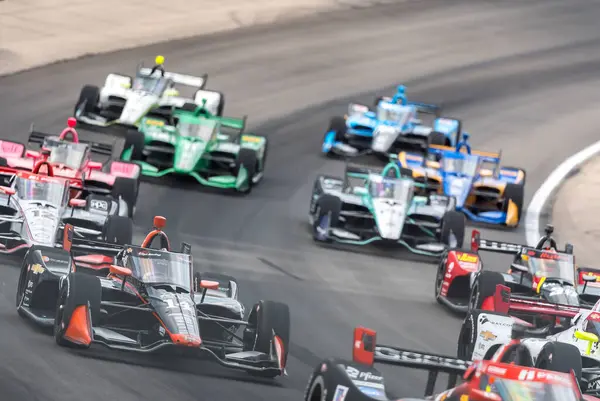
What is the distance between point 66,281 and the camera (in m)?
19.2

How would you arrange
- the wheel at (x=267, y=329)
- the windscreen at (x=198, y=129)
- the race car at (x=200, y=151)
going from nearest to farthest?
the wheel at (x=267, y=329)
the race car at (x=200, y=151)
the windscreen at (x=198, y=129)

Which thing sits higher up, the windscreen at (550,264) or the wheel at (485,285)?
the windscreen at (550,264)

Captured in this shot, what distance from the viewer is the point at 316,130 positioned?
131 ft

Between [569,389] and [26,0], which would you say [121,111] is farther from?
[569,389]

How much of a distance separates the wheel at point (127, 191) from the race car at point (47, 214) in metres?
1.43

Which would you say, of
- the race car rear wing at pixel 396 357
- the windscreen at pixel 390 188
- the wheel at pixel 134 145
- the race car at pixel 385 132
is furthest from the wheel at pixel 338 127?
the race car rear wing at pixel 396 357

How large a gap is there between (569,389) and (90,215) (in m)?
11.3

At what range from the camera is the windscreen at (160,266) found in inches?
794

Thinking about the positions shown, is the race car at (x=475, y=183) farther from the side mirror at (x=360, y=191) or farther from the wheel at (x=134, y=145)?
the wheel at (x=134, y=145)

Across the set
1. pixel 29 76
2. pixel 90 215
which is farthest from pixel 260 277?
pixel 29 76

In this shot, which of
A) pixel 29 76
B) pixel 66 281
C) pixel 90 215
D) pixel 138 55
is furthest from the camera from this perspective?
pixel 138 55

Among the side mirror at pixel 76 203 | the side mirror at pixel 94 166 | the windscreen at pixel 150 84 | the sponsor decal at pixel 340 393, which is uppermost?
the windscreen at pixel 150 84

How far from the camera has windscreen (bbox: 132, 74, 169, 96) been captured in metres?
37.0

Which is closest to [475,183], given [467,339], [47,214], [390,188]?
[390,188]
